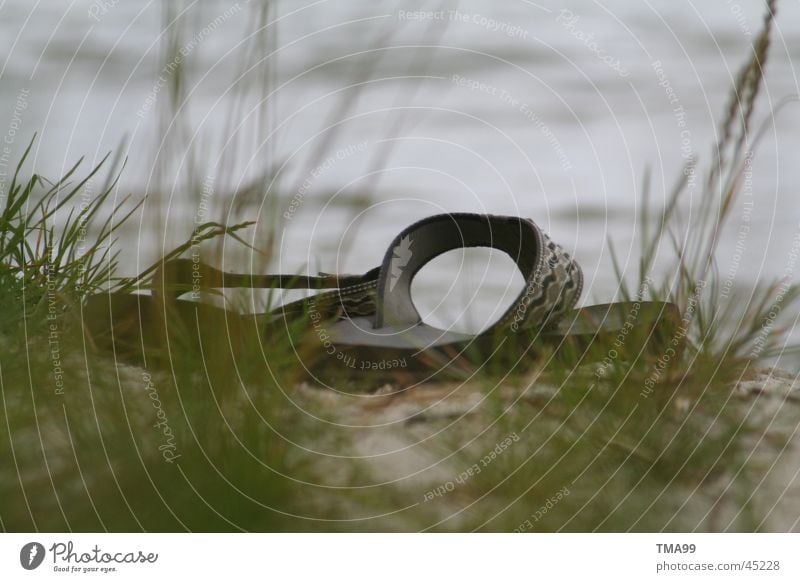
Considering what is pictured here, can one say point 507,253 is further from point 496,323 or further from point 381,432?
point 381,432

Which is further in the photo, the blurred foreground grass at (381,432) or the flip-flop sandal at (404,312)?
the flip-flop sandal at (404,312)

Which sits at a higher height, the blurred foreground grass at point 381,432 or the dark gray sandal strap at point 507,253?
the dark gray sandal strap at point 507,253

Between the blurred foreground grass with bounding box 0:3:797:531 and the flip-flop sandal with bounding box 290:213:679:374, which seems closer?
the blurred foreground grass with bounding box 0:3:797:531

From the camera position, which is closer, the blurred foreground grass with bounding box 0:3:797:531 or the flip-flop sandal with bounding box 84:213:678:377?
the blurred foreground grass with bounding box 0:3:797:531

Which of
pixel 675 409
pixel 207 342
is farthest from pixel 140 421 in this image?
pixel 675 409

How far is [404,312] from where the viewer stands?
779mm

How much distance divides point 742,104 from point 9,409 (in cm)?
62

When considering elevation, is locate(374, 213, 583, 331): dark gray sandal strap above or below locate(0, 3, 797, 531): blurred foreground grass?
above

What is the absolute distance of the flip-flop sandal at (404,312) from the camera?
0.65 metres

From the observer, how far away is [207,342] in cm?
55

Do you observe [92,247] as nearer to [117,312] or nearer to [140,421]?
[117,312]

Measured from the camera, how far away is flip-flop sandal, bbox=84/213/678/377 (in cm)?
65

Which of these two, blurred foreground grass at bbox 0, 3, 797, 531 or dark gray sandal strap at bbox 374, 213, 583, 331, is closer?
blurred foreground grass at bbox 0, 3, 797, 531
